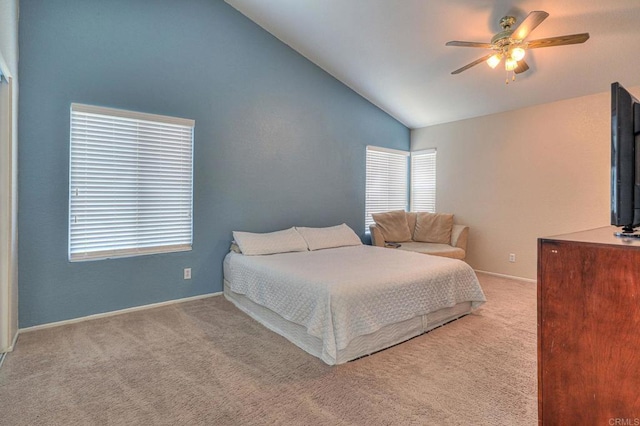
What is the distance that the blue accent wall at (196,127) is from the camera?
2.92 m

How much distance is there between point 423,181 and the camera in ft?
19.5

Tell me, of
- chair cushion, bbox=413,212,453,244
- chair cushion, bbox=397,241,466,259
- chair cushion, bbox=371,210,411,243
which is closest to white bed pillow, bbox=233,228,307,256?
chair cushion, bbox=371,210,411,243

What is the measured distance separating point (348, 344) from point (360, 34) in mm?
3354

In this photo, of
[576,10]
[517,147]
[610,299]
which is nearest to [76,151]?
[610,299]

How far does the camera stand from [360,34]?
381 cm

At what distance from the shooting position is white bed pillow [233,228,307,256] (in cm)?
372

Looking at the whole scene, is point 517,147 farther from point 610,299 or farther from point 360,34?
point 610,299

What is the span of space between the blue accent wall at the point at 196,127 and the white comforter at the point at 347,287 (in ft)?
2.90

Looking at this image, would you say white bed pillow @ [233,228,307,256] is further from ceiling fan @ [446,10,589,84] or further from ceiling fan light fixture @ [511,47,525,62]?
ceiling fan light fixture @ [511,47,525,62]

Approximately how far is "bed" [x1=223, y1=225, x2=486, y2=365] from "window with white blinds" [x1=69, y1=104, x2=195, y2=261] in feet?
2.87

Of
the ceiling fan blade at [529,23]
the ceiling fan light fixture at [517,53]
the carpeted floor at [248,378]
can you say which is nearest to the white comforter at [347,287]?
the carpeted floor at [248,378]

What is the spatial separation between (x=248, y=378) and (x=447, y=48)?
375 cm

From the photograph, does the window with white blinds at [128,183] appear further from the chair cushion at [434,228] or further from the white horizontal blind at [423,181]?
the white horizontal blind at [423,181]

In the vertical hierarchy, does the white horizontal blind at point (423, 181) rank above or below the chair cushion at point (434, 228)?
above
